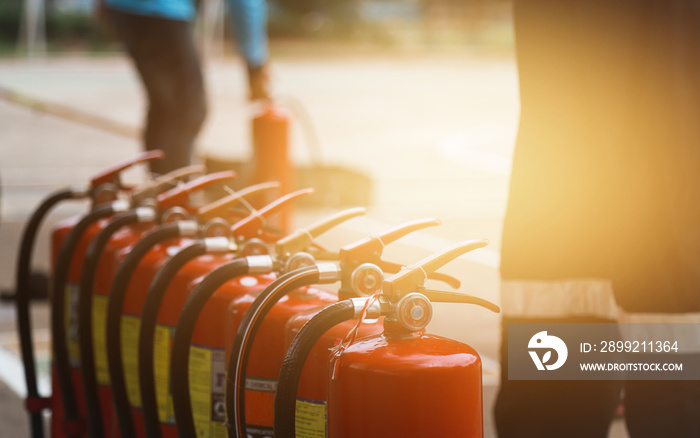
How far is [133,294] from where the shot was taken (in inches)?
113

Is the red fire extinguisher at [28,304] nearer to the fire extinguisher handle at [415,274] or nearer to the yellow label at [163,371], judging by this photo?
the yellow label at [163,371]

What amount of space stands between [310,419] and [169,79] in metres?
3.02

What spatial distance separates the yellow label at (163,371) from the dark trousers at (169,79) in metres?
2.19

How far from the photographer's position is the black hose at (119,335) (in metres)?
2.70

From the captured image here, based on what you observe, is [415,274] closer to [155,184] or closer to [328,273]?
[328,273]

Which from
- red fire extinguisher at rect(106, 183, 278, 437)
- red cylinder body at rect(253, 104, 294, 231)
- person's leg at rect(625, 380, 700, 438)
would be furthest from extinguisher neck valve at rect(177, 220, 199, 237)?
red cylinder body at rect(253, 104, 294, 231)

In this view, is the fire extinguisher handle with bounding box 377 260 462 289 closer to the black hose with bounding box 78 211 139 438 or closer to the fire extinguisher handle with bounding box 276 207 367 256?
the fire extinguisher handle with bounding box 276 207 367 256

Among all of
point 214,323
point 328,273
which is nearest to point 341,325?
point 328,273

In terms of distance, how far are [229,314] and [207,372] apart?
0.19 metres

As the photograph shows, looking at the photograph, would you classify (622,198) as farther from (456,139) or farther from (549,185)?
(456,139)

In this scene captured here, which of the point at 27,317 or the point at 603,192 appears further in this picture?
the point at 27,317

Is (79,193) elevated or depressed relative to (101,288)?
elevated

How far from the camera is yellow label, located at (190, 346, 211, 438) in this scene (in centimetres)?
254

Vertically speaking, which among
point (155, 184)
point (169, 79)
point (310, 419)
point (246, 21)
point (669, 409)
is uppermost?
point (246, 21)
